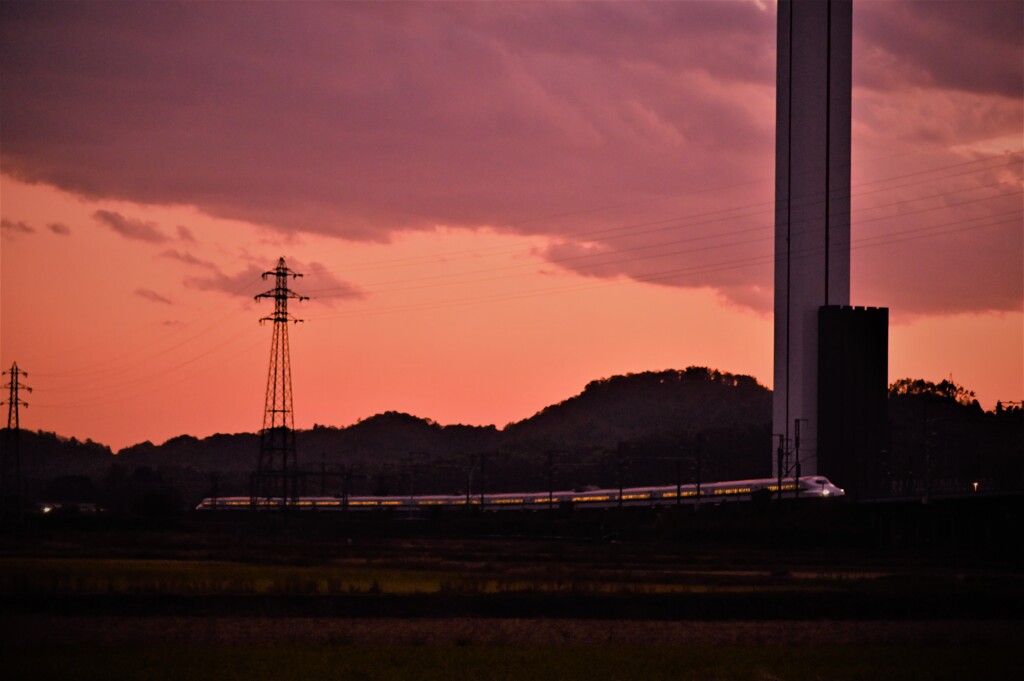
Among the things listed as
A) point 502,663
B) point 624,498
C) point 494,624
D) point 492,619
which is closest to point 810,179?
point 624,498

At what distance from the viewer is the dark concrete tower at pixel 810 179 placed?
14750 cm

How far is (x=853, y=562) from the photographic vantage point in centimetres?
8250

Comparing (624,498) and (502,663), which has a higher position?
(502,663)

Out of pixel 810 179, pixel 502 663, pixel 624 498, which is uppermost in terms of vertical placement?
pixel 810 179

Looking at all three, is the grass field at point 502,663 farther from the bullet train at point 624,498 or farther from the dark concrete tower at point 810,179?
the dark concrete tower at point 810,179

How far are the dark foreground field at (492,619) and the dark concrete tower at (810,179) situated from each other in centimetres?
7587

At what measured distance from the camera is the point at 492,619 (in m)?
45.7

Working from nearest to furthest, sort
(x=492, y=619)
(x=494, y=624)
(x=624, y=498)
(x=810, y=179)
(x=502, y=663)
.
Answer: (x=502, y=663)
(x=494, y=624)
(x=492, y=619)
(x=810, y=179)
(x=624, y=498)

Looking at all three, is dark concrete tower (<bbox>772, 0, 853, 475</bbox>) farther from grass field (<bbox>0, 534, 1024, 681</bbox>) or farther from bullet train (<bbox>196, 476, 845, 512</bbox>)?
grass field (<bbox>0, 534, 1024, 681</bbox>)

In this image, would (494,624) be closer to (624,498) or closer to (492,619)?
(492,619)

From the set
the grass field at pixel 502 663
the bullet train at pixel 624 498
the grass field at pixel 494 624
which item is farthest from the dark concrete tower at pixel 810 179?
the grass field at pixel 502 663

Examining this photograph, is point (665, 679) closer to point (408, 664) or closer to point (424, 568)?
point (408, 664)

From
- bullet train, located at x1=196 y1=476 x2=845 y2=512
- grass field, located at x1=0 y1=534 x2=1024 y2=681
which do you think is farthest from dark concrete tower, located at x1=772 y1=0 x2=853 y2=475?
grass field, located at x1=0 y1=534 x2=1024 y2=681

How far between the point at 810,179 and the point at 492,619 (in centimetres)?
11138
